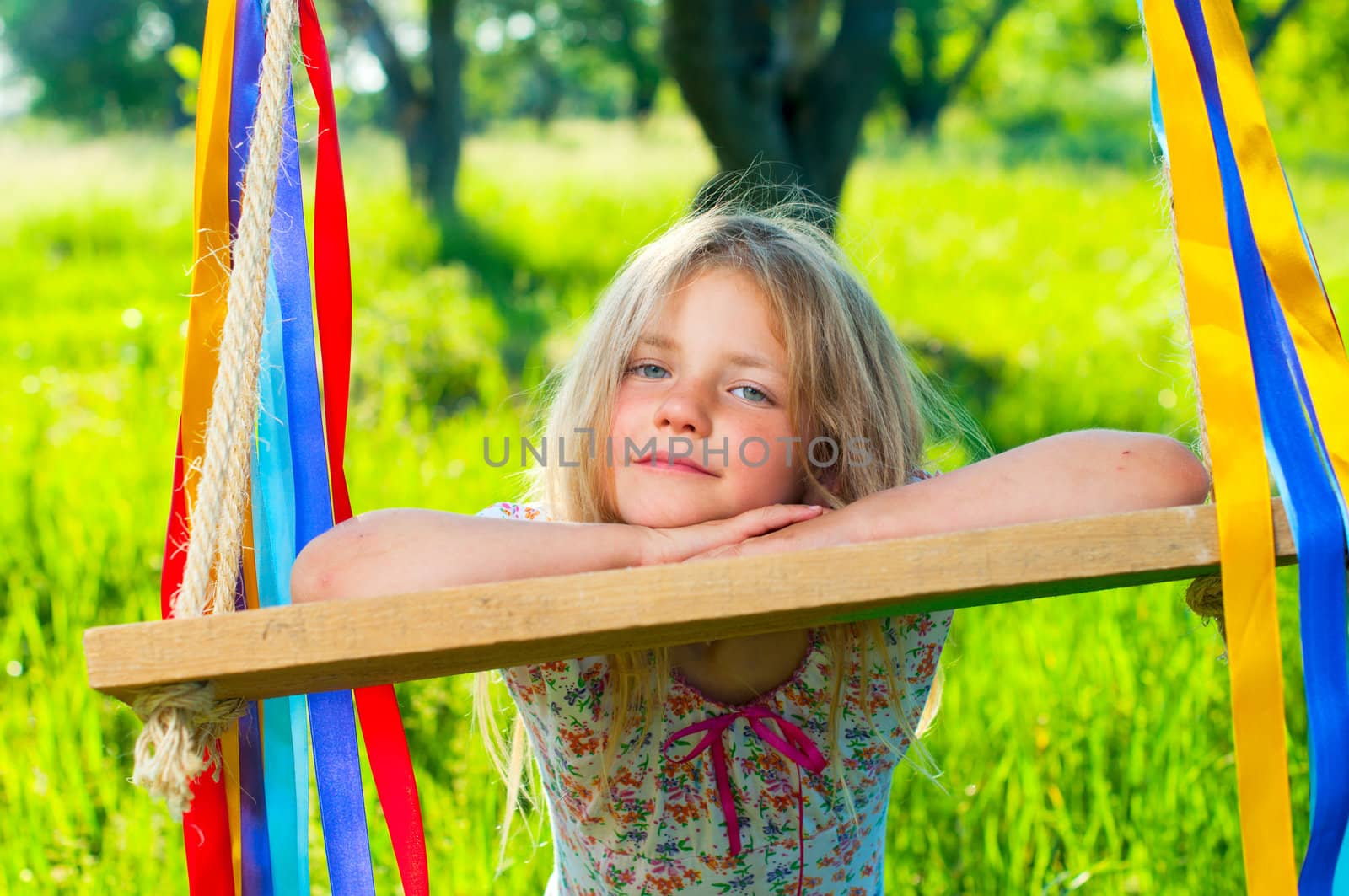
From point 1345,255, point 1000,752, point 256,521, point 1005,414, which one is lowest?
point 1000,752

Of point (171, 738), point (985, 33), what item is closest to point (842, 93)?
point (171, 738)

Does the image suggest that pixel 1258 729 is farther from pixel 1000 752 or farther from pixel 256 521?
pixel 1000 752

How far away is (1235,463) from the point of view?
3.44 ft

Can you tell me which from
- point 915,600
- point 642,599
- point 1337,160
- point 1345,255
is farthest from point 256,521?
point 1337,160

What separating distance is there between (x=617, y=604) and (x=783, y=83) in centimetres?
392

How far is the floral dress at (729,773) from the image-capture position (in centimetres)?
151

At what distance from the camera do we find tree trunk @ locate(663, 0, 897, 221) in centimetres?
401

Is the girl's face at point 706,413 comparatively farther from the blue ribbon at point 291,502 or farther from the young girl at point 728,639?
the blue ribbon at point 291,502

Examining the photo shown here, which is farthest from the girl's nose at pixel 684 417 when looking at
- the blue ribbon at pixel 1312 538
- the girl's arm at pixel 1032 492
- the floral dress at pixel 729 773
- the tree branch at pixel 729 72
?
the tree branch at pixel 729 72

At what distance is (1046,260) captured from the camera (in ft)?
23.4

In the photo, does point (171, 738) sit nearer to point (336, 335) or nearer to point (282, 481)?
point (282, 481)

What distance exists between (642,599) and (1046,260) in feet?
22.2

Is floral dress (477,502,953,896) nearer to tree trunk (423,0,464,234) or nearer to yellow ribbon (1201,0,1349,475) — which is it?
yellow ribbon (1201,0,1349,475)

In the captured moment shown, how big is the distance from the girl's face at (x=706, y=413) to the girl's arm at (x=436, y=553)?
212 mm
